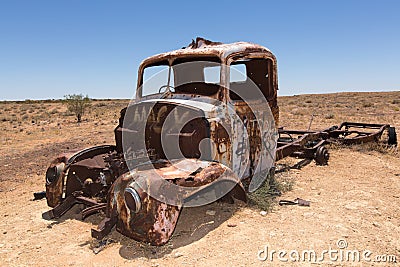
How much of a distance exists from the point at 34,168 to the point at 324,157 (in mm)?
7030

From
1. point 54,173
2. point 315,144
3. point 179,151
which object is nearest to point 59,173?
point 54,173

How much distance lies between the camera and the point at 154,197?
11.0 feet

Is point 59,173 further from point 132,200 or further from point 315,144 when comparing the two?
point 315,144

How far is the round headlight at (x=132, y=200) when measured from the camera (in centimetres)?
333

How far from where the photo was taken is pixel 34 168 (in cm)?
858

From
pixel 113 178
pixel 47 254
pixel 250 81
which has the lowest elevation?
pixel 47 254

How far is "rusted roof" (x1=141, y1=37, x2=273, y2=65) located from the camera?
464 cm

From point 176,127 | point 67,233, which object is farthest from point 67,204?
point 176,127

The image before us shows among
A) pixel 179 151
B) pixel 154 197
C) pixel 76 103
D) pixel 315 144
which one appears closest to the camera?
pixel 154 197

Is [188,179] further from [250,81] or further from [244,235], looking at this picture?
[250,81]

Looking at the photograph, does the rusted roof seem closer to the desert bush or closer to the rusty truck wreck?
the rusty truck wreck

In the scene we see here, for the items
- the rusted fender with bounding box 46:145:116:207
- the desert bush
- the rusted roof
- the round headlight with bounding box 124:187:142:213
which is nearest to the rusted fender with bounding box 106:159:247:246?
the round headlight with bounding box 124:187:142:213

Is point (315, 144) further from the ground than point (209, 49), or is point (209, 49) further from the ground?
point (209, 49)

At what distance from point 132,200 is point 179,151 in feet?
3.77
